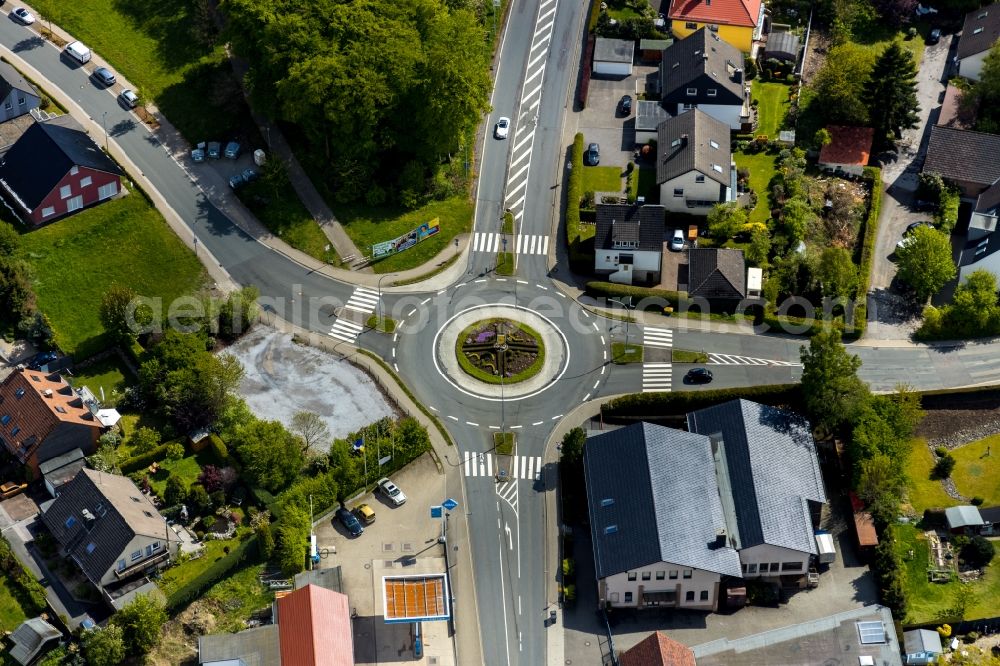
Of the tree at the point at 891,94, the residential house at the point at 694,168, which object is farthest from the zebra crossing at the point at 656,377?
the tree at the point at 891,94

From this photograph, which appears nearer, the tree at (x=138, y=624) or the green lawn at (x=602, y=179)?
the tree at (x=138, y=624)

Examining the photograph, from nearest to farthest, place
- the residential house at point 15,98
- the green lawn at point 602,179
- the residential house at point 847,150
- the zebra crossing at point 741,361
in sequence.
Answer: the zebra crossing at point 741,361 < the green lawn at point 602,179 < the residential house at point 15,98 < the residential house at point 847,150

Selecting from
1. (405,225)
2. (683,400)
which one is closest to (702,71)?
(405,225)

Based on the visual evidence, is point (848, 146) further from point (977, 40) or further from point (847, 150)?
point (977, 40)

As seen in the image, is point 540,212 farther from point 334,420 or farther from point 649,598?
point 649,598

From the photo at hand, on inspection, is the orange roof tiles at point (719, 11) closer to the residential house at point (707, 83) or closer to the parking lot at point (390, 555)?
the residential house at point (707, 83)

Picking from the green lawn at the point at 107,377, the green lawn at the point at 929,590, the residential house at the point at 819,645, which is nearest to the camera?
the residential house at the point at 819,645

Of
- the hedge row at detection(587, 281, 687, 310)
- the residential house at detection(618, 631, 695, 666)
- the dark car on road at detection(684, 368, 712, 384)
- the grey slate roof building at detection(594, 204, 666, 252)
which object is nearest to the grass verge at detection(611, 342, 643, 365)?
the dark car on road at detection(684, 368, 712, 384)

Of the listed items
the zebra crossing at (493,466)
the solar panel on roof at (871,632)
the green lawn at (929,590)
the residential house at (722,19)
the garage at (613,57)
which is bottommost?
the solar panel on roof at (871,632)
